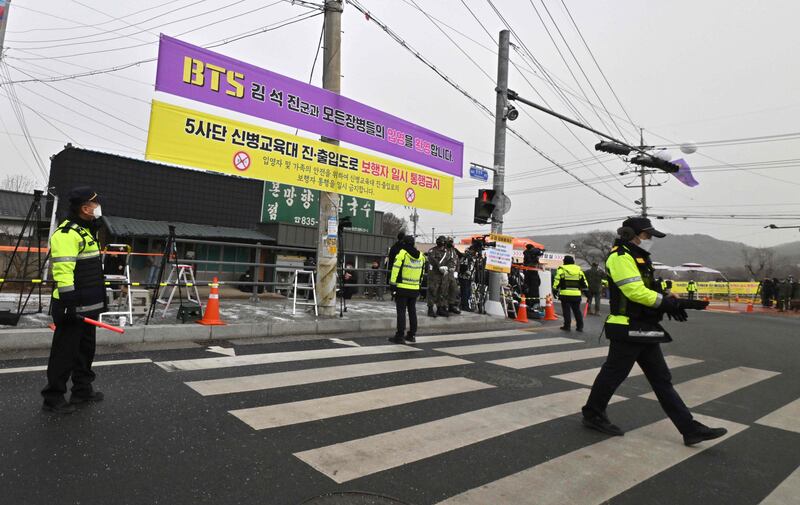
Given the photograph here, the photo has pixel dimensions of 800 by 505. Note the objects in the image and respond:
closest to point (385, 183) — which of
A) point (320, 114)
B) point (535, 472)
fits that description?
point (320, 114)

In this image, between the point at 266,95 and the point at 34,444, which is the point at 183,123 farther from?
the point at 34,444

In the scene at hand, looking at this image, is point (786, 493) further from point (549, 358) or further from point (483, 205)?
point (483, 205)

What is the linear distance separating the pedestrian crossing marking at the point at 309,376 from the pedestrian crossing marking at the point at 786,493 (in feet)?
11.9

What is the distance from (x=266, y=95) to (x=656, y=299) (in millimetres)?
8048

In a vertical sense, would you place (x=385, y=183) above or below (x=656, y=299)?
above

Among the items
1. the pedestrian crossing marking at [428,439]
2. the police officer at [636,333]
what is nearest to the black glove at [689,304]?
the police officer at [636,333]

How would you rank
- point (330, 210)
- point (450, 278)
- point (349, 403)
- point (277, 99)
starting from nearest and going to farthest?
point (349, 403) → point (277, 99) → point (330, 210) → point (450, 278)

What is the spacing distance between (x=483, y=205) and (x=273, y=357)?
8.29 metres

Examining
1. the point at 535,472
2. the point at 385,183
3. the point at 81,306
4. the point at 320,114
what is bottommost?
the point at 535,472

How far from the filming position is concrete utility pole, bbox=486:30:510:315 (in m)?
12.7

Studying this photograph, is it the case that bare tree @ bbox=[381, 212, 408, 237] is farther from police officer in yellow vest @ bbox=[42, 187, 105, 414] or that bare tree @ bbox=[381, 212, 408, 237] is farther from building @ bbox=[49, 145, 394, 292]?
police officer in yellow vest @ bbox=[42, 187, 105, 414]

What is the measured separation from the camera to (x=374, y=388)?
487 cm

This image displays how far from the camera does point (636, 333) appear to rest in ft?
12.9

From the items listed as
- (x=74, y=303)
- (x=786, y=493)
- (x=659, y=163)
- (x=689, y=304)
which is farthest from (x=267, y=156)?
(x=659, y=163)
